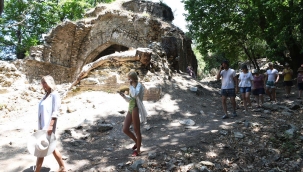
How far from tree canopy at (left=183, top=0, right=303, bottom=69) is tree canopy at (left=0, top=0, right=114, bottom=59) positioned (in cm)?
1257

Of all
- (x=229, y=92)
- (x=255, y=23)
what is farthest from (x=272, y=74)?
(x=255, y=23)

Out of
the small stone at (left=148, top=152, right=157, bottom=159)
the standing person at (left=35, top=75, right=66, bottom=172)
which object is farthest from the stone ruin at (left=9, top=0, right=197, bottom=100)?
the standing person at (left=35, top=75, right=66, bottom=172)

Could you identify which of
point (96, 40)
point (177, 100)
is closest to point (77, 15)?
point (96, 40)

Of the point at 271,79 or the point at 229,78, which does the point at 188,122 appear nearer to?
the point at 229,78

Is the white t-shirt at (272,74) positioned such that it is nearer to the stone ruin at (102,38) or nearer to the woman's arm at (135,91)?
the stone ruin at (102,38)

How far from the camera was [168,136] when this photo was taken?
498cm

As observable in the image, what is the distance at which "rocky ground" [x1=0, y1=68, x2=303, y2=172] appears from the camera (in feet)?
12.1

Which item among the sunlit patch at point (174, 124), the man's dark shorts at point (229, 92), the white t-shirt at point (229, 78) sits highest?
the white t-shirt at point (229, 78)

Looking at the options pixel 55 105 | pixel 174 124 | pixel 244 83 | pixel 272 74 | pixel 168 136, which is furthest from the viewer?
pixel 272 74

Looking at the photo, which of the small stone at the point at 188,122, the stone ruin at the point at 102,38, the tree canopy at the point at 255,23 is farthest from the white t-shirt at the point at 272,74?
the small stone at the point at 188,122

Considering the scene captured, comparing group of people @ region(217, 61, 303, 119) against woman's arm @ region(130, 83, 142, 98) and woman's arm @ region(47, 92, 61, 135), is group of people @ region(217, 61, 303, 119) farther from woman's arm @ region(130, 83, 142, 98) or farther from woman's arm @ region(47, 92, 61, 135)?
woman's arm @ region(47, 92, 61, 135)

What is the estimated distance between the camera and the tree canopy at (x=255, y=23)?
396 inches

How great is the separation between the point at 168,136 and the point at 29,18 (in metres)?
21.1

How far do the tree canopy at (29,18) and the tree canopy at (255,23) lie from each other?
41.2ft
